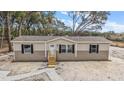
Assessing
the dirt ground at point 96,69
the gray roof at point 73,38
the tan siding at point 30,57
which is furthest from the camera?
the tan siding at point 30,57

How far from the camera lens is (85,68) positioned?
5938 mm

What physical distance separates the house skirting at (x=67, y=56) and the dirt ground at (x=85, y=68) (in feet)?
0.39

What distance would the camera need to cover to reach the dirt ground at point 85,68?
5801 millimetres

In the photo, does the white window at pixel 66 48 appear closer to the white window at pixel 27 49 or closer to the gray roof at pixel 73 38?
the gray roof at pixel 73 38

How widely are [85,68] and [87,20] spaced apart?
51.2 inches

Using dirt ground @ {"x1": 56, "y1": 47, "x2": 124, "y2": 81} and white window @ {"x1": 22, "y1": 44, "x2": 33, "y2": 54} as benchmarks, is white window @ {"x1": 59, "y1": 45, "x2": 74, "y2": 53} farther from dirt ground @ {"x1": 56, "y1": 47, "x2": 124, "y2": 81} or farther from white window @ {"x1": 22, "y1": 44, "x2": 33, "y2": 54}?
white window @ {"x1": 22, "y1": 44, "x2": 33, "y2": 54}

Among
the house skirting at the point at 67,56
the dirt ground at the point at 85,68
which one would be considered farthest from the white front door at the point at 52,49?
the dirt ground at the point at 85,68

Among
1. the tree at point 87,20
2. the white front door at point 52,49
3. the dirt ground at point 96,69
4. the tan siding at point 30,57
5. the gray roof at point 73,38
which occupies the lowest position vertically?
the dirt ground at point 96,69

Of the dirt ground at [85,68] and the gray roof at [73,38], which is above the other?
the gray roof at [73,38]
